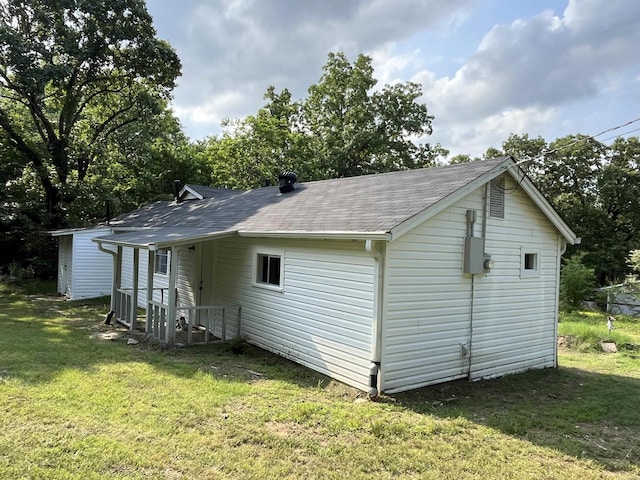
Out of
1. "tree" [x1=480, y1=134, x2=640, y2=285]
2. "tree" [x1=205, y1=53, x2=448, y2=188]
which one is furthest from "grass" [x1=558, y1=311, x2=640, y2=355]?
"tree" [x1=205, y1=53, x2=448, y2=188]

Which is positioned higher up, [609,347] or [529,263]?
[529,263]

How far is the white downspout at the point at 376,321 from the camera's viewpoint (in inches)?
247

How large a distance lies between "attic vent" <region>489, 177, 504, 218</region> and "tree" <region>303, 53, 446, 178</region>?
791 inches

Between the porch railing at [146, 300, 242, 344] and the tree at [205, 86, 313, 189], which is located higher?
the tree at [205, 86, 313, 189]

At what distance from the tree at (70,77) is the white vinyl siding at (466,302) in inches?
636

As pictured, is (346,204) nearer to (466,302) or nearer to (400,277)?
(400,277)

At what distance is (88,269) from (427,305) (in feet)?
44.1

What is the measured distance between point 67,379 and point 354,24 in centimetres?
1225

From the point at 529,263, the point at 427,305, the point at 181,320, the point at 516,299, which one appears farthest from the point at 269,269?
the point at 529,263

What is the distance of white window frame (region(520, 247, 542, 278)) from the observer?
8.26 metres

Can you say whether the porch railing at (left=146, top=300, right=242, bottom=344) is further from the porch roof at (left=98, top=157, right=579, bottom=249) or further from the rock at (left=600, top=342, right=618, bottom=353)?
the rock at (left=600, top=342, right=618, bottom=353)

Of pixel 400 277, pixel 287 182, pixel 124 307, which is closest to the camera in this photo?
pixel 400 277

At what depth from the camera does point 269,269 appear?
8.90 metres

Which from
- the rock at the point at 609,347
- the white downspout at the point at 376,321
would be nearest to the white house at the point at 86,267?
the white downspout at the point at 376,321
